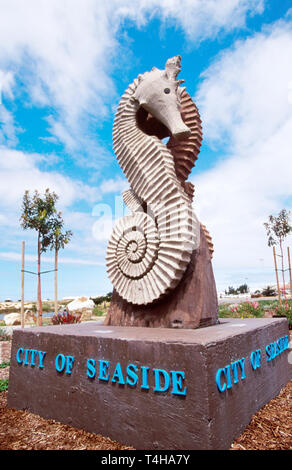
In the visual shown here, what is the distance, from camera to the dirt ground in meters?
2.83

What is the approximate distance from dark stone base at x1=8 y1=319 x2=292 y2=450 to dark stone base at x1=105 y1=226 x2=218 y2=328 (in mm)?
592

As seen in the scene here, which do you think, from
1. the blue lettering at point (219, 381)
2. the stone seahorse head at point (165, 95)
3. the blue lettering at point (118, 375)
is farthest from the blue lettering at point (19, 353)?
the stone seahorse head at point (165, 95)

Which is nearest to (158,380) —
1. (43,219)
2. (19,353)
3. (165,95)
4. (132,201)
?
(19,353)

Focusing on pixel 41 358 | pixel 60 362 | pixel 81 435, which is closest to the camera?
pixel 81 435

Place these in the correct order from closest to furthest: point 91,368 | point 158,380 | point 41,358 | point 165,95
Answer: point 158,380
point 91,368
point 41,358
point 165,95

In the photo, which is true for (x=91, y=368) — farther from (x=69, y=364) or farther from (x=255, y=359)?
(x=255, y=359)

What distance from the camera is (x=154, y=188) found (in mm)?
4438

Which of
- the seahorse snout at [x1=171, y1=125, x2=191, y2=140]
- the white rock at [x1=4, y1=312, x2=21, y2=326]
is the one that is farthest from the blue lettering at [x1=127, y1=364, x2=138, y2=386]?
the white rock at [x1=4, y1=312, x2=21, y2=326]

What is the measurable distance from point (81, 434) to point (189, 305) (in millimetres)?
1730

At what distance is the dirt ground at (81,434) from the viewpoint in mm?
2830

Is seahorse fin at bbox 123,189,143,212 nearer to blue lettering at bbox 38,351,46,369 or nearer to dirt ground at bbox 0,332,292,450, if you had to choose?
blue lettering at bbox 38,351,46,369

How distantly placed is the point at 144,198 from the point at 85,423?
273 cm

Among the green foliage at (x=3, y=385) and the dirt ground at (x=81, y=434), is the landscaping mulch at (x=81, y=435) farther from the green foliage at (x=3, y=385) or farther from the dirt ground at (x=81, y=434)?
the green foliage at (x=3, y=385)
